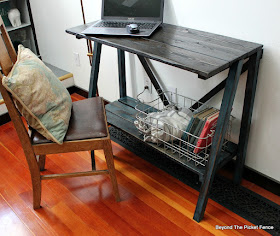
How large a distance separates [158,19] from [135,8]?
14cm

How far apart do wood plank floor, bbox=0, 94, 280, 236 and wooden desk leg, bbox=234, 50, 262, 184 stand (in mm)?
168

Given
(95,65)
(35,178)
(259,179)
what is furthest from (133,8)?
(259,179)

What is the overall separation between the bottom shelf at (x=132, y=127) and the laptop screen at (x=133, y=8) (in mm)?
573

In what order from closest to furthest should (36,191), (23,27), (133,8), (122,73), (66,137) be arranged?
1. (66,137)
2. (36,191)
3. (133,8)
4. (122,73)
5. (23,27)

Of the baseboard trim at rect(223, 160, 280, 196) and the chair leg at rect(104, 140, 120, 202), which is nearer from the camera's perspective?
the chair leg at rect(104, 140, 120, 202)

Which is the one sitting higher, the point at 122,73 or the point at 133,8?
the point at 133,8

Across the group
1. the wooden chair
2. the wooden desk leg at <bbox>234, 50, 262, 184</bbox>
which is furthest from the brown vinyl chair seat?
the wooden desk leg at <bbox>234, 50, 262, 184</bbox>

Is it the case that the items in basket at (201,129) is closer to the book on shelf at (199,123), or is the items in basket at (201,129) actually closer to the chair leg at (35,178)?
the book on shelf at (199,123)

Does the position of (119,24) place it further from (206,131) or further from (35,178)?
(35,178)

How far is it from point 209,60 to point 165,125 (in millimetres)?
483

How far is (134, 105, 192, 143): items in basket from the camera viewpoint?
1762mm

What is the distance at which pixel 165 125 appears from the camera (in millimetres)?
1769

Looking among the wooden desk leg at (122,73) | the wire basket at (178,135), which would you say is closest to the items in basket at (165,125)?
the wire basket at (178,135)

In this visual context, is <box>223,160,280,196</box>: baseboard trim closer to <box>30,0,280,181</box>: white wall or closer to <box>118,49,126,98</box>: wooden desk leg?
<box>30,0,280,181</box>: white wall
